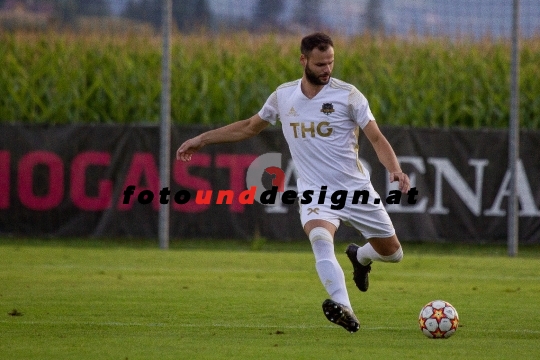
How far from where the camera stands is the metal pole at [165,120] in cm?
1759

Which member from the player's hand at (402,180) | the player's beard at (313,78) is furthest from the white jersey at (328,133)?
the player's hand at (402,180)

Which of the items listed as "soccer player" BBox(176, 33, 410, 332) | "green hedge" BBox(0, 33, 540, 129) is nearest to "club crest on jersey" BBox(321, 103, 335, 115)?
"soccer player" BBox(176, 33, 410, 332)

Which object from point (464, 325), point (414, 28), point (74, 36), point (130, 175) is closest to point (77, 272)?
point (130, 175)

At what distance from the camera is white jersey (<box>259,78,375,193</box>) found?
30.0 feet

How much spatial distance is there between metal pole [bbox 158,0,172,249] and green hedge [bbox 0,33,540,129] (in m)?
3.91

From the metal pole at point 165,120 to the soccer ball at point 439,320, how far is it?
9.57 metres

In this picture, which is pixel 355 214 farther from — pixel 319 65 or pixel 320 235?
pixel 319 65

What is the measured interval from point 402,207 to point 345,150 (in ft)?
31.4

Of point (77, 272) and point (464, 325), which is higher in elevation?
point (464, 325)

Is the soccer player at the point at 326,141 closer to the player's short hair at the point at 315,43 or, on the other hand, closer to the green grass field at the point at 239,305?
the player's short hair at the point at 315,43

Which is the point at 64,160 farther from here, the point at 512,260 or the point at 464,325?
the point at 464,325

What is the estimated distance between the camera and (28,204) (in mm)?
18703

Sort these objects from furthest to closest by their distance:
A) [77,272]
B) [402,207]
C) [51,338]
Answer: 1. [402,207]
2. [77,272]
3. [51,338]

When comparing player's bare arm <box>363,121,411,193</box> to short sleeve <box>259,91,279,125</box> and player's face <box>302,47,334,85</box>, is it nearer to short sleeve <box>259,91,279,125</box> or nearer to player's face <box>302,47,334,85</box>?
player's face <box>302,47,334,85</box>
